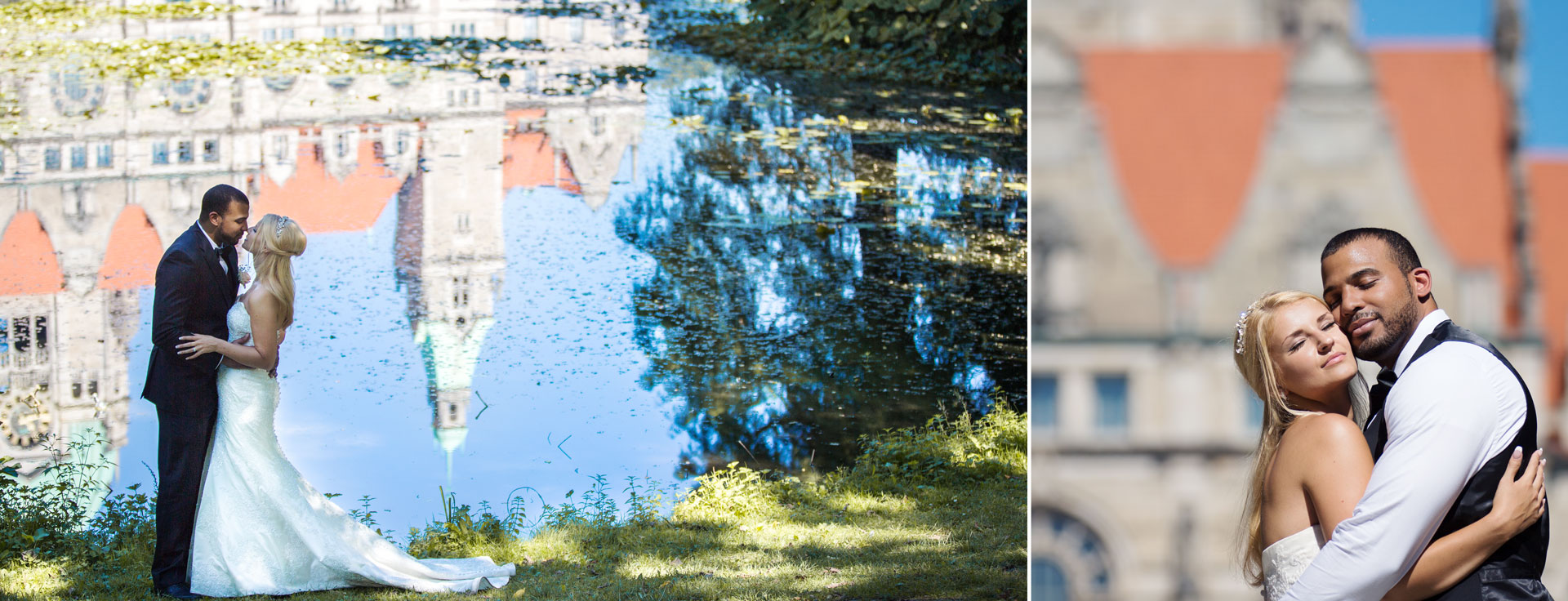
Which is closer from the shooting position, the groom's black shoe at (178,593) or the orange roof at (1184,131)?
the orange roof at (1184,131)

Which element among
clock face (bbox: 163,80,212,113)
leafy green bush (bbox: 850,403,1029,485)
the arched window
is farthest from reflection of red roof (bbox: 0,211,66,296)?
the arched window

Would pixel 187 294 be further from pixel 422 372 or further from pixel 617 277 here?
pixel 617 277

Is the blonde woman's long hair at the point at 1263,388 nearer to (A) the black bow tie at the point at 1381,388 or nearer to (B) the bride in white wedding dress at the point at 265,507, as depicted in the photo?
(A) the black bow tie at the point at 1381,388

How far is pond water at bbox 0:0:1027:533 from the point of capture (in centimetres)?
709

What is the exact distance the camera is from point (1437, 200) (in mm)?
3803

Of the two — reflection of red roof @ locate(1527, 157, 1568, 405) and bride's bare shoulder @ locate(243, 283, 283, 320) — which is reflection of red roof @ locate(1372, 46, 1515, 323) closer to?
reflection of red roof @ locate(1527, 157, 1568, 405)

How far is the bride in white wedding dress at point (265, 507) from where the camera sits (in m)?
5.18

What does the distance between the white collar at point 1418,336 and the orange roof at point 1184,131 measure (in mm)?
1324

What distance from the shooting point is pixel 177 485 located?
5164 mm

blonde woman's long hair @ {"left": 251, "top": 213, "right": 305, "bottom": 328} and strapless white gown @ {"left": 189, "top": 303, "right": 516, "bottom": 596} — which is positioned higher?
blonde woman's long hair @ {"left": 251, "top": 213, "right": 305, "bottom": 328}

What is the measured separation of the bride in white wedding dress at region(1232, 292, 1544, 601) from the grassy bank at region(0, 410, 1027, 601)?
2.74m

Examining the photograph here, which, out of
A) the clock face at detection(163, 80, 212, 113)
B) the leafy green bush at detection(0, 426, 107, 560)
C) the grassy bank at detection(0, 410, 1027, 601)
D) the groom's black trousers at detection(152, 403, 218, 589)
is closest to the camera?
the groom's black trousers at detection(152, 403, 218, 589)

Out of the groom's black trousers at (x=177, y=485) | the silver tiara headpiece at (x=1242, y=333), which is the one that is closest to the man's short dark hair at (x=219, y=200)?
the groom's black trousers at (x=177, y=485)

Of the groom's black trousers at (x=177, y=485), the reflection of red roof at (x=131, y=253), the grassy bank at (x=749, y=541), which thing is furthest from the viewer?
the reflection of red roof at (x=131, y=253)
